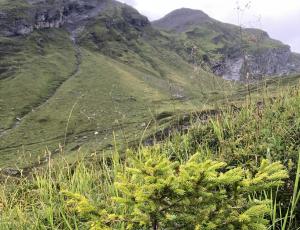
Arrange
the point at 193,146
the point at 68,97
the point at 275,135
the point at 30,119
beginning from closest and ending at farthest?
the point at 275,135, the point at 193,146, the point at 30,119, the point at 68,97

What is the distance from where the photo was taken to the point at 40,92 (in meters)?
196

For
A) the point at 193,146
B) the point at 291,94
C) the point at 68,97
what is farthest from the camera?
the point at 68,97

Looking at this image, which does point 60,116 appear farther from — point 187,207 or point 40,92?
point 187,207

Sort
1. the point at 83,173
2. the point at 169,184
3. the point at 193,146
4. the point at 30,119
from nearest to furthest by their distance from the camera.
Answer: the point at 169,184 → the point at 83,173 → the point at 193,146 → the point at 30,119

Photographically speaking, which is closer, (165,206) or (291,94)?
(165,206)

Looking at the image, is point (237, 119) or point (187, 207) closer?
point (187, 207)

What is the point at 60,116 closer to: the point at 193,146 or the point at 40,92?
the point at 40,92

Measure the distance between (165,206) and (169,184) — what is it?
27cm

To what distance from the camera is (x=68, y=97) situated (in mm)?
192125

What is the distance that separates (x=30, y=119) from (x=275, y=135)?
17051cm

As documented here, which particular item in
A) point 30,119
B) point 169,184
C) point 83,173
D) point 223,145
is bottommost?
point 30,119

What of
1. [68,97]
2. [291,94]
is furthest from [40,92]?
[291,94]

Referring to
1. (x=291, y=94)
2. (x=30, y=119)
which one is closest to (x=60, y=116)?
(x=30, y=119)

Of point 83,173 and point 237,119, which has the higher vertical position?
point 237,119
